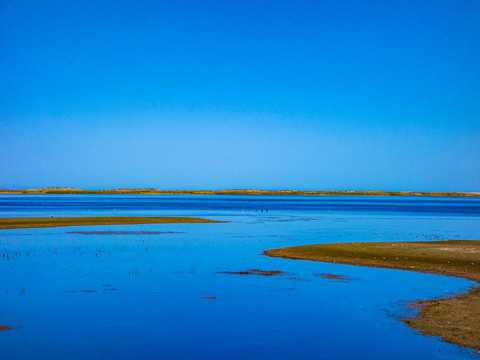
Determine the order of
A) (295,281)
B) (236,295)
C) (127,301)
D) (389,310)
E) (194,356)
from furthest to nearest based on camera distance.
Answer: (295,281) < (236,295) < (127,301) < (389,310) < (194,356)

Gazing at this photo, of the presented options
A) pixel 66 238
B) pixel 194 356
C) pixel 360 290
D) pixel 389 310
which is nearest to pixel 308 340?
pixel 194 356

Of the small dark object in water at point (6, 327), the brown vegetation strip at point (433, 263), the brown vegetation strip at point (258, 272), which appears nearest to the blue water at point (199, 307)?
the small dark object in water at point (6, 327)

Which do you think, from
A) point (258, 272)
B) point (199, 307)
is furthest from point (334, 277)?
point (199, 307)

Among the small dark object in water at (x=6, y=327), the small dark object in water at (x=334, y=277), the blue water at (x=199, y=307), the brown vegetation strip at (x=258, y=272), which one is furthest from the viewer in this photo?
the brown vegetation strip at (x=258, y=272)

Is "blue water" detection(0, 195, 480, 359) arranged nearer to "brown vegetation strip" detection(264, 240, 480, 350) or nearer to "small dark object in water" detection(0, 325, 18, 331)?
"small dark object in water" detection(0, 325, 18, 331)

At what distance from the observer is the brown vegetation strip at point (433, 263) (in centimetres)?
1695

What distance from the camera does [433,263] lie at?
3100 centimetres

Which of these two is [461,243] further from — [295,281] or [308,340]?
[308,340]

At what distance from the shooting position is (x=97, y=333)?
671 inches

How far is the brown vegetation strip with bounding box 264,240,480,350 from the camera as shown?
16953mm

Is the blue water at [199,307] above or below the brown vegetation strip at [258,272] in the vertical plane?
below

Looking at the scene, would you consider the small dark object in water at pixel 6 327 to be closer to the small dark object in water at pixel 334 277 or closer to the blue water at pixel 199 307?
the blue water at pixel 199 307

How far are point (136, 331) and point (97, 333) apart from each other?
1374mm

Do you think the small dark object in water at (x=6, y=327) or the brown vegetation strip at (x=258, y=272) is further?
the brown vegetation strip at (x=258, y=272)
